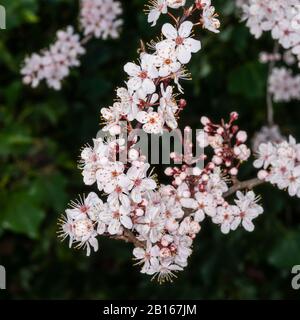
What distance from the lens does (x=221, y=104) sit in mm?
3115

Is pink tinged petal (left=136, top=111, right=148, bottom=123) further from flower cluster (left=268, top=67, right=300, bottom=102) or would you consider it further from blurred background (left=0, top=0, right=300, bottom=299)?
flower cluster (left=268, top=67, right=300, bottom=102)

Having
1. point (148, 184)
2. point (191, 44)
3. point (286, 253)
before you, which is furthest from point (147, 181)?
point (286, 253)

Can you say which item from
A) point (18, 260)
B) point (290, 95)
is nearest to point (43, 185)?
point (18, 260)

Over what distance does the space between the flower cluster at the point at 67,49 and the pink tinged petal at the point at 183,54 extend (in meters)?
0.94

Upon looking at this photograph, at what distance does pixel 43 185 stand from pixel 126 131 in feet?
4.42

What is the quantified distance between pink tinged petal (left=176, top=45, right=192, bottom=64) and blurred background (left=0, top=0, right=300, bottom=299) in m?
1.22

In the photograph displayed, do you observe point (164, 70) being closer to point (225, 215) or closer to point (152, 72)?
point (152, 72)

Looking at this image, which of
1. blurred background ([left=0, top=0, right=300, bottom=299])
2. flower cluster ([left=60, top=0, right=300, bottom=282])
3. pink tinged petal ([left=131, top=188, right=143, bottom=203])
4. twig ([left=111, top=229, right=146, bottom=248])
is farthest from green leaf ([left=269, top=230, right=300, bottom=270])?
pink tinged petal ([left=131, top=188, right=143, bottom=203])

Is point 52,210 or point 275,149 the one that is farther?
point 52,210

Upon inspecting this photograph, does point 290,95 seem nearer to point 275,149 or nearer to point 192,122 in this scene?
point 192,122

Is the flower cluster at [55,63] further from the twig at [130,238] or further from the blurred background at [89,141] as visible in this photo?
the twig at [130,238]

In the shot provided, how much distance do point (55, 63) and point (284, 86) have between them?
1.12 metres

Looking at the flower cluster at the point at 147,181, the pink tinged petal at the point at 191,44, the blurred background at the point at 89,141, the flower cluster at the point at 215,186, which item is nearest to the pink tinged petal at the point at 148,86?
the flower cluster at the point at 147,181

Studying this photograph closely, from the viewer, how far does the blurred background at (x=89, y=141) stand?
113 inches
